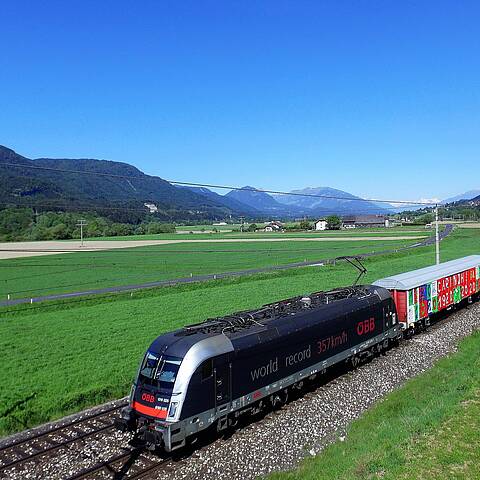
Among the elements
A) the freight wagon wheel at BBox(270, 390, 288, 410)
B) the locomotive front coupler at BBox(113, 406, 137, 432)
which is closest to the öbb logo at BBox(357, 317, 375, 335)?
the freight wagon wheel at BBox(270, 390, 288, 410)

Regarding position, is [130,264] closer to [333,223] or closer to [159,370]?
[159,370]

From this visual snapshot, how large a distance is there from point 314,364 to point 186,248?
91.9 metres

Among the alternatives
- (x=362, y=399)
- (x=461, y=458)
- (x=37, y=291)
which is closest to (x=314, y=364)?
(x=362, y=399)

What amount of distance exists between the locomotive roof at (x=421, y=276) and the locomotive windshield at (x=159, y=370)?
16.6m

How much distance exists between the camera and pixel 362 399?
1888 cm

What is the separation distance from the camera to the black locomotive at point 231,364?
45.3 feet

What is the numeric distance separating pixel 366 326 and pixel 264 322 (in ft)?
24.5

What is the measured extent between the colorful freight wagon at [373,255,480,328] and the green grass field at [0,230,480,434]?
13.0 m

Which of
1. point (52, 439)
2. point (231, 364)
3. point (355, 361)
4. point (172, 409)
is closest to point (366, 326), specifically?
point (355, 361)

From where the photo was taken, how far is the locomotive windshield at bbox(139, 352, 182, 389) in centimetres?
1407

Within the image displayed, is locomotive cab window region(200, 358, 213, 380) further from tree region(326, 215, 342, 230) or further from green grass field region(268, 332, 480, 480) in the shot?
tree region(326, 215, 342, 230)

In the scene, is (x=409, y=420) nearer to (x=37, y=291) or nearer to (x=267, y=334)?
(x=267, y=334)

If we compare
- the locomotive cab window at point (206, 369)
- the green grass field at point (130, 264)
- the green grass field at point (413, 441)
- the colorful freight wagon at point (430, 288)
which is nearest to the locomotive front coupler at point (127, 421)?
the locomotive cab window at point (206, 369)

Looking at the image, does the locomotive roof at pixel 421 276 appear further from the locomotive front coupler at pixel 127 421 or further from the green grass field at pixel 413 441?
the locomotive front coupler at pixel 127 421
